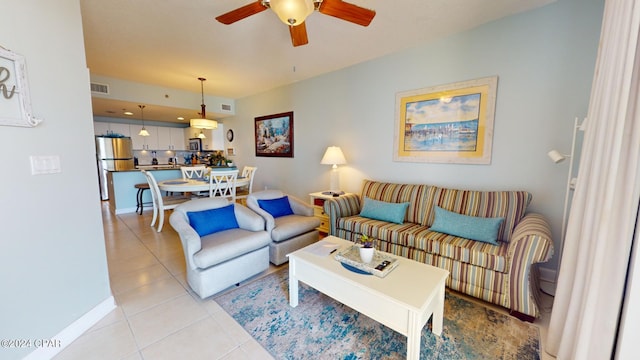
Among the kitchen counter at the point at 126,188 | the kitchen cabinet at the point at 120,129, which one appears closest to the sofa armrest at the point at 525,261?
the kitchen counter at the point at 126,188

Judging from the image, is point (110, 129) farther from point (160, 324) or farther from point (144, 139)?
point (160, 324)

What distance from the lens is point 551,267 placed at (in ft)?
7.73

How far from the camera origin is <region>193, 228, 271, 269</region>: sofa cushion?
207 cm

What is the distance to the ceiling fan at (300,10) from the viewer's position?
1.49 m

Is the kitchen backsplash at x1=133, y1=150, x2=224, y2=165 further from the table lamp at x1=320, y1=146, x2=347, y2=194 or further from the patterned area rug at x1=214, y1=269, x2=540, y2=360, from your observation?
the patterned area rug at x1=214, y1=269, x2=540, y2=360

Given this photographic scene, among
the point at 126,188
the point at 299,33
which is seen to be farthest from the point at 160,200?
the point at 299,33

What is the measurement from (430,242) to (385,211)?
0.69 m

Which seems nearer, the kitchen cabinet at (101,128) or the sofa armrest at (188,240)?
the sofa armrest at (188,240)

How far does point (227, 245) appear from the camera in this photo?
221 centimetres

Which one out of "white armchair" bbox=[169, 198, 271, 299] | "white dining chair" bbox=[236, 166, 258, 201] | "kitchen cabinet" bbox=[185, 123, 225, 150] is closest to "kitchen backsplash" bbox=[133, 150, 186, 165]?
"kitchen cabinet" bbox=[185, 123, 225, 150]

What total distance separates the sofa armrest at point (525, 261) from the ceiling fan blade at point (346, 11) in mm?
1993

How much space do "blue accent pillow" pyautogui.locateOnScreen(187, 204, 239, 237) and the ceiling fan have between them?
1.77 metres

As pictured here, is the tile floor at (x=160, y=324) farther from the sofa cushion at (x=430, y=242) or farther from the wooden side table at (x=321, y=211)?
the wooden side table at (x=321, y=211)

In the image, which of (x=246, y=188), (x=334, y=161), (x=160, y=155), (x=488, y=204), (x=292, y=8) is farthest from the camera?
(x=160, y=155)
